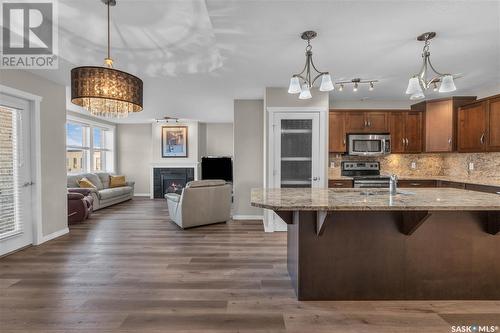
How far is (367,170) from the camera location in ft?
16.3

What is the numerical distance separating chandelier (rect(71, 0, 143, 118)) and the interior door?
2606 millimetres

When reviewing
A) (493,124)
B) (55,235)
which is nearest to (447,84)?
(493,124)

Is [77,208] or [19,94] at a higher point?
[19,94]

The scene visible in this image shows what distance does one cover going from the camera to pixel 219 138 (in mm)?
8469

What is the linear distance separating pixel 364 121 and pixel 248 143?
A: 88.4 inches

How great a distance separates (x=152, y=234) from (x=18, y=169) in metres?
2.01

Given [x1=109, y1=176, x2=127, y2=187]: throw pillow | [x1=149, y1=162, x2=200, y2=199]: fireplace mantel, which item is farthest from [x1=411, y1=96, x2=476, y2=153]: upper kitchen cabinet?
[x1=109, y1=176, x2=127, y2=187]: throw pillow

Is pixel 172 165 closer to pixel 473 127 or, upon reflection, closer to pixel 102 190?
pixel 102 190

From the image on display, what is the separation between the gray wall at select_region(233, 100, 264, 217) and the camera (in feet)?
16.5

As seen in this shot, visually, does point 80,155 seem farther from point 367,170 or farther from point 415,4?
point 415,4

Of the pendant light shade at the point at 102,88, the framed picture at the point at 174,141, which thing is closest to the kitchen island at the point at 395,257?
the pendant light shade at the point at 102,88

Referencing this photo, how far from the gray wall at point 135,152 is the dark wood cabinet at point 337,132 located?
5.99 m

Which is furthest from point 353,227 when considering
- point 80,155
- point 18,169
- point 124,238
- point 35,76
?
point 80,155

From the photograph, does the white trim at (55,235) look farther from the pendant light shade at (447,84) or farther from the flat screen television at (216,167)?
the pendant light shade at (447,84)
